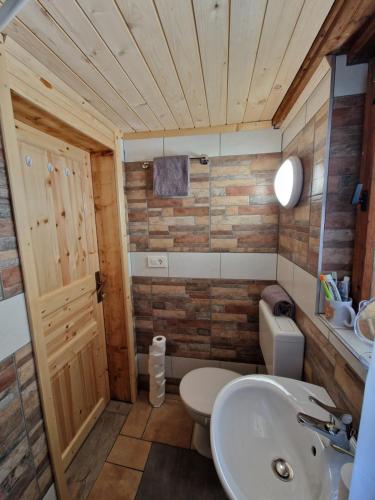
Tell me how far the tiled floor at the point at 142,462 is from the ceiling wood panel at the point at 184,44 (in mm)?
2234

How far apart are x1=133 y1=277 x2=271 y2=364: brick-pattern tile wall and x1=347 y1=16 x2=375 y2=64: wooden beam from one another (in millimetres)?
1297

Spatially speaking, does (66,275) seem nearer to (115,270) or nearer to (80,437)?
(115,270)

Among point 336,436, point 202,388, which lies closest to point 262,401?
point 336,436

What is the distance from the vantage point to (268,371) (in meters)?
1.28

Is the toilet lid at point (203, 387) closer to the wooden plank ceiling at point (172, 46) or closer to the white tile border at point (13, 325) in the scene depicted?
the white tile border at point (13, 325)

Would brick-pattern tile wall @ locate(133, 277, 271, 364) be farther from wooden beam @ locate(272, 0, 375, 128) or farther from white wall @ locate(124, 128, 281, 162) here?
wooden beam @ locate(272, 0, 375, 128)

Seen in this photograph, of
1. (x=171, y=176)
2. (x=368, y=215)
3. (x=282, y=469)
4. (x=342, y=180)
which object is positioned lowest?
(x=282, y=469)

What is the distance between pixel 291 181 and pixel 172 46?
0.83 metres

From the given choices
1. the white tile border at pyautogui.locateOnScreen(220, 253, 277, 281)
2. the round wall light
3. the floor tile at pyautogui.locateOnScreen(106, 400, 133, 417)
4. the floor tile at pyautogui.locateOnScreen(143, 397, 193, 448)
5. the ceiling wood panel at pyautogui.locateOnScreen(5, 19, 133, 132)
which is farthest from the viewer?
the floor tile at pyautogui.locateOnScreen(106, 400, 133, 417)

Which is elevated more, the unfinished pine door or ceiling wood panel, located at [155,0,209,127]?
ceiling wood panel, located at [155,0,209,127]

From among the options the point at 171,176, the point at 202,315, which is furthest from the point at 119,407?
the point at 171,176

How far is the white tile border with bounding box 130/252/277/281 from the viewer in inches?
64.0

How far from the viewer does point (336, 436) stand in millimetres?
628

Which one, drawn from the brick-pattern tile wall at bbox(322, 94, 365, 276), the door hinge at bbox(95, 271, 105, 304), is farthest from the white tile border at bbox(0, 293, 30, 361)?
the brick-pattern tile wall at bbox(322, 94, 365, 276)
